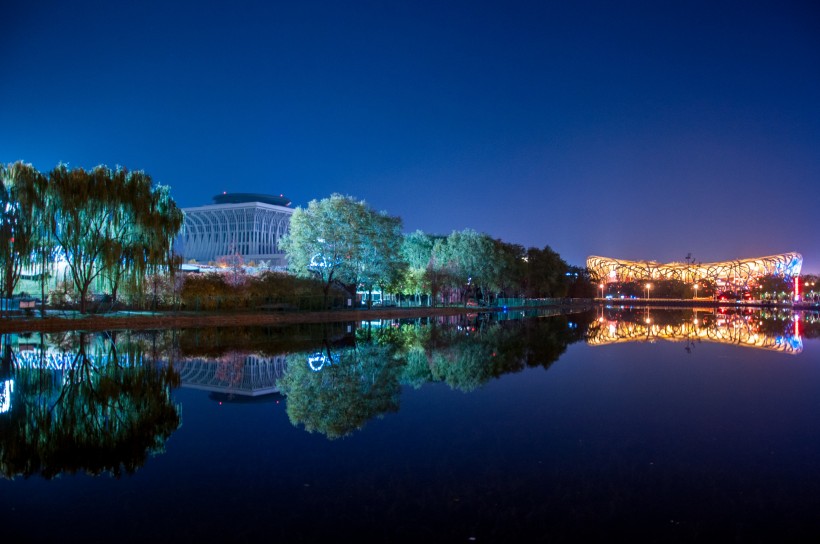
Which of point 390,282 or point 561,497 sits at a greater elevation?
point 390,282

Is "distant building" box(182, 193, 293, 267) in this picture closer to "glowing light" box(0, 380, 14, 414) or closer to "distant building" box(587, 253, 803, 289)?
"glowing light" box(0, 380, 14, 414)

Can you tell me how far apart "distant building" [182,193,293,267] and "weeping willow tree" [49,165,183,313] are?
261ft

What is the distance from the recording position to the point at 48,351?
61.2 ft

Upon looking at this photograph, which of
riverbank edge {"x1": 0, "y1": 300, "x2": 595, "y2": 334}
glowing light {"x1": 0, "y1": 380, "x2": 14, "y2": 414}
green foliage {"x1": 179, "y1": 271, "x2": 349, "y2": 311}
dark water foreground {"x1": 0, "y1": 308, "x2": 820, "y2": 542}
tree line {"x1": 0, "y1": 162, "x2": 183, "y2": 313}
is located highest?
tree line {"x1": 0, "y1": 162, "x2": 183, "y2": 313}

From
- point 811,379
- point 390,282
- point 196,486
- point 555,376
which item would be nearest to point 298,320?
point 390,282

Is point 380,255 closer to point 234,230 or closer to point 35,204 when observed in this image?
point 35,204

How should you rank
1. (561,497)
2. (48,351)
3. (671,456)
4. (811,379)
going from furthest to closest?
1. (48,351)
2. (811,379)
3. (671,456)
4. (561,497)

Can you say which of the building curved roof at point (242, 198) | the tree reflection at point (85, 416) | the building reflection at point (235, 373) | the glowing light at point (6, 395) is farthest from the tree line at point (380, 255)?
the building curved roof at point (242, 198)

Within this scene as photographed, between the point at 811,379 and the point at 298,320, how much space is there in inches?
1165

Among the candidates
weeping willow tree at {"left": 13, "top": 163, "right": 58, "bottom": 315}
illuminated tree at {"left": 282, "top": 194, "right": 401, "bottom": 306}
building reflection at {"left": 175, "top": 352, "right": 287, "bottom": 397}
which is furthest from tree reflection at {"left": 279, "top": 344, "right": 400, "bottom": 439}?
illuminated tree at {"left": 282, "top": 194, "right": 401, "bottom": 306}

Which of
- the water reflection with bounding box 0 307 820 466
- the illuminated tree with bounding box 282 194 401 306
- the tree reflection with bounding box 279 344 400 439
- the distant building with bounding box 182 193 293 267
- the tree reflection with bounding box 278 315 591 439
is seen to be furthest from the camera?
the distant building with bounding box 182 193 293 267

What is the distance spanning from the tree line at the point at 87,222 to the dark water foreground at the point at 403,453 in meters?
14.1

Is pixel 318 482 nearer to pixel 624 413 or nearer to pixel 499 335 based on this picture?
pixel 624 413

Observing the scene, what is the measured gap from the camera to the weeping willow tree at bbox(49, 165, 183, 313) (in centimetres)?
2783
